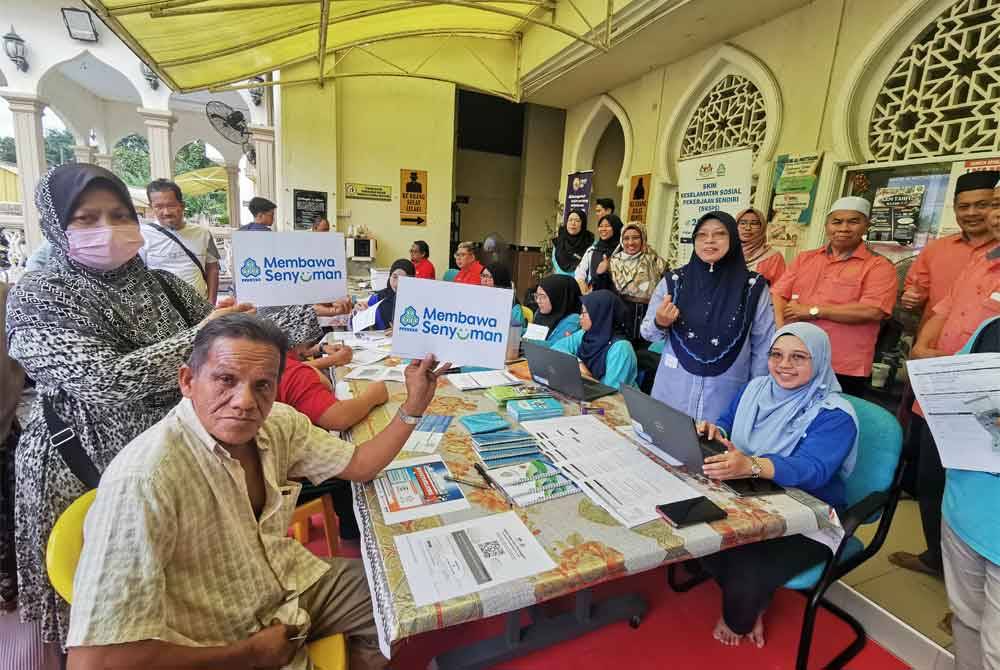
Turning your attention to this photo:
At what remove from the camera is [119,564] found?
0.81 meters

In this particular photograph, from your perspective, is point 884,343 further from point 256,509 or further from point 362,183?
point 362,183

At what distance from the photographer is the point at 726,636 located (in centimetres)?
174

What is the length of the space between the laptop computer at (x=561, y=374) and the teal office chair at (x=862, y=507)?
0.91m

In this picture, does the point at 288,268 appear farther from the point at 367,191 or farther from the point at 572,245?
the point at 367,191

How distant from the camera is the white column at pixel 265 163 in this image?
7.48 meters

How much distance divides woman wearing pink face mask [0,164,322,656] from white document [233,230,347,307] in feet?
1.47

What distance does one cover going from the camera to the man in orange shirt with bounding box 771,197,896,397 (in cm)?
260

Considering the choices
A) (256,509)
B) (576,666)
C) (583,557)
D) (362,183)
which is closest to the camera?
(583,557)

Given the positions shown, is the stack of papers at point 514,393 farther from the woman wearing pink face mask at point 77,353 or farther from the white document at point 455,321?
the woman wearing pink face mask at point 77,353

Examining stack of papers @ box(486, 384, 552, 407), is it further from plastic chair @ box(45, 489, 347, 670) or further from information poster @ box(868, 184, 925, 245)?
information poster @ box(868, 184, 925, 245)

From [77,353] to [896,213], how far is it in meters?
4.77

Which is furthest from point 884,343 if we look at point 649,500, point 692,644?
point 649,500

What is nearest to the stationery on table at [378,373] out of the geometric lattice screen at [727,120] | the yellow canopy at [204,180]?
the geometric lattice screen at [727,120]

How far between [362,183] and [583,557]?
23.9 feet
